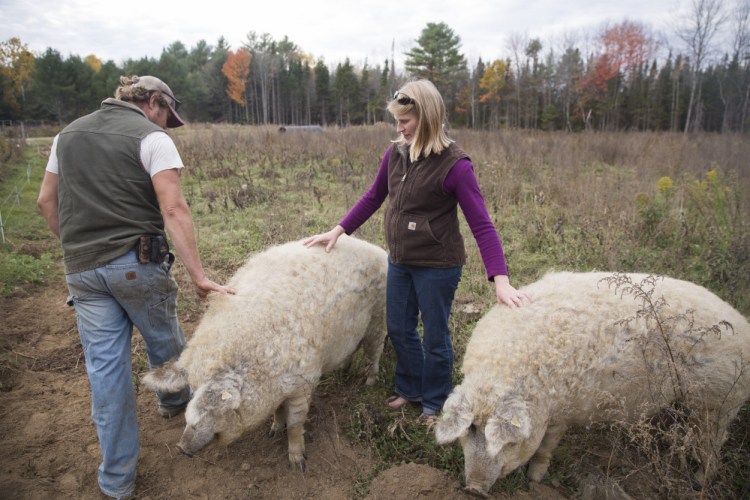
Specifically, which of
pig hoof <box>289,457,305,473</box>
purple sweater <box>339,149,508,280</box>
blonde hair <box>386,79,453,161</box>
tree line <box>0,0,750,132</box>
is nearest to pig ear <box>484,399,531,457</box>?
purple sweater <box>339,149,508,280</box>

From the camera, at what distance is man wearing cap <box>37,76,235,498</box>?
8.62ft

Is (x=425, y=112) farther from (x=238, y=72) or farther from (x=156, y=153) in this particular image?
(x=238, y=72)

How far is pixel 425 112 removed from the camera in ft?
9.41

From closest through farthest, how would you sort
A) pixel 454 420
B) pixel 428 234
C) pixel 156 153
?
pixel 454 420, pixel 156 153, pixel 428 234

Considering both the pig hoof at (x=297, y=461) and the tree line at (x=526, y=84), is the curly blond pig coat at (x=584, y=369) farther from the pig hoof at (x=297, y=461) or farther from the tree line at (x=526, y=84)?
the tree line at (x=526, y=84)

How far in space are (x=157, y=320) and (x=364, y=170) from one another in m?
9.15

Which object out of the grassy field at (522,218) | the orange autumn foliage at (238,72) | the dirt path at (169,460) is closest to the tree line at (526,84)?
the orange autumn foliage at (238,72)

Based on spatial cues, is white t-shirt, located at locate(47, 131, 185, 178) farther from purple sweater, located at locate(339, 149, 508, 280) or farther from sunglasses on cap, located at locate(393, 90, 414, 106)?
purple sweater, located at locate(339, 149, 508, 280)

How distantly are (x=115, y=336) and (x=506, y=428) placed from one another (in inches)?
103

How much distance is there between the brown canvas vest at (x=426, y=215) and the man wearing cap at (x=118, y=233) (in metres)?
1.36

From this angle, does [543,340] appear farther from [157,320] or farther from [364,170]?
[364,170]

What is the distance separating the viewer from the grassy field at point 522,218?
3697 millimetres

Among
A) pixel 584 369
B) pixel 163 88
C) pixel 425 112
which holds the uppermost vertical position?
pixel 163 88

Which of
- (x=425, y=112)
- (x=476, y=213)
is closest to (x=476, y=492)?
(x=476, y=213)
